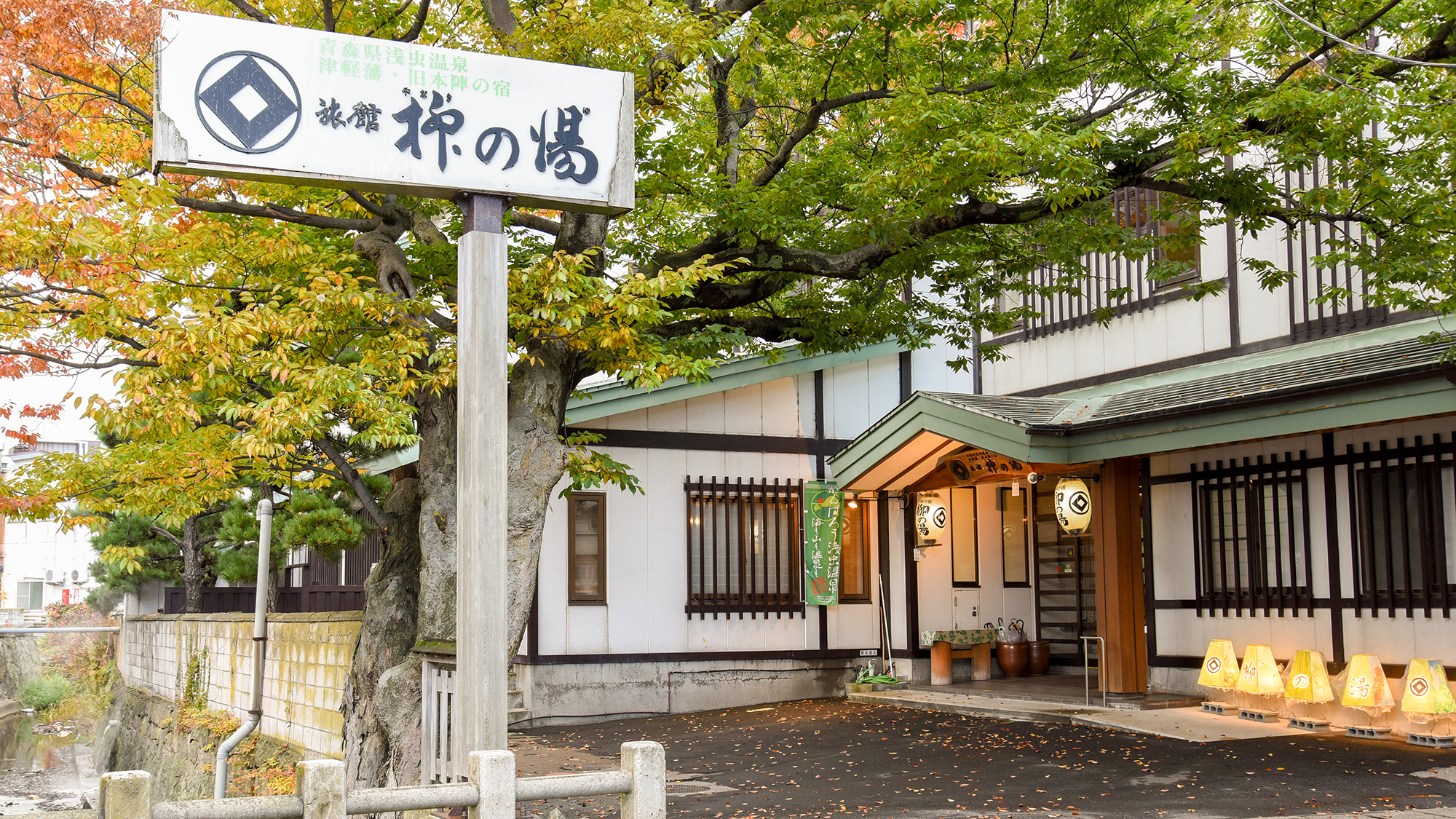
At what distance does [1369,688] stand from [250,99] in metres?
10.7

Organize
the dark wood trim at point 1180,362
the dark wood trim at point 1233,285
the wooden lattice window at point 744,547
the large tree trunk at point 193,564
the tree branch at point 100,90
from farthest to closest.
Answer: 1. the large tree trunk at point 193,564
2. the wooden lattice window at point 744,547
3. the dark wood trim at point 1233,285
4. the dark wood trim at point 1180,362
5. the tree branch at point 100,90

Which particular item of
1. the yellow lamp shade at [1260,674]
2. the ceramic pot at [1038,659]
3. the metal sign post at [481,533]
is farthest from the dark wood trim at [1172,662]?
the metal sign post at [481,533]

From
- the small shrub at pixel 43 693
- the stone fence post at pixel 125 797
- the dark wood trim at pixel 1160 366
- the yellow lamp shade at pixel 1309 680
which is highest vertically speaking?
the dark wood trim at pixel 1160 366

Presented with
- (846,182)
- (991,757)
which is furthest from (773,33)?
(991,757)

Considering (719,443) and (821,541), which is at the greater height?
(719,443)

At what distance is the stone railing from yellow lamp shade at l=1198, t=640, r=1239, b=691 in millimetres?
8279

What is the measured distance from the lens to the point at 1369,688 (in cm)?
1088

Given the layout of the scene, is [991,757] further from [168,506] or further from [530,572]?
[168,506]

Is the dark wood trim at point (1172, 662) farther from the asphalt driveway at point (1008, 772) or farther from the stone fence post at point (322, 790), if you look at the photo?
the stone fence post at point (322, 790)

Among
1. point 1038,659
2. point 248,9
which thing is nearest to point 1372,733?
point 1038,659

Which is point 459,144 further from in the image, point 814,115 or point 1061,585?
point 1061,585

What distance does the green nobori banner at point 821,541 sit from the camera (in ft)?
54.1

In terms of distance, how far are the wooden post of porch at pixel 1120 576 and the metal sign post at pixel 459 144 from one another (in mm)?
8637

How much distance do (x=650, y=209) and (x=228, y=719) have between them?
11267mm
